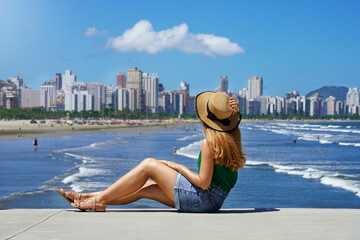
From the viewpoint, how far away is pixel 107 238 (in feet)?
13.1

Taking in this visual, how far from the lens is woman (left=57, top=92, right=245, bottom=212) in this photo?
5281mm

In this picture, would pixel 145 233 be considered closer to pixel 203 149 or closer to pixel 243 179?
pixel 203 149

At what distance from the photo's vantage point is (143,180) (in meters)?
5.46

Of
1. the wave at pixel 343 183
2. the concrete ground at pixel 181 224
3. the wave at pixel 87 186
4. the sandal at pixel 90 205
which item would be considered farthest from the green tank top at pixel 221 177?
the wave at pixel 343 183

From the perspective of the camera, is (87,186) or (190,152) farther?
(190,152)

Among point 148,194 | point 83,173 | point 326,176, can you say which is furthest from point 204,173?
point 326,176

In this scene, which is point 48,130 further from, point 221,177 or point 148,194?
point 221,177

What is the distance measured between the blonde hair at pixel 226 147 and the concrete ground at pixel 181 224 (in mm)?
→ 530

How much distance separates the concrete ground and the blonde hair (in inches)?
20.9

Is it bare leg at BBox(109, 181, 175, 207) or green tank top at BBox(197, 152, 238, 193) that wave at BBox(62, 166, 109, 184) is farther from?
green tank top at BBox(197, 152, 238, 193)

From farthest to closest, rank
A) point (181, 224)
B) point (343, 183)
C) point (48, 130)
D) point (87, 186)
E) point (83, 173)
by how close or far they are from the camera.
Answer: point (48, 130) → point (83, 173) → point (343, 183) → point (87, 186) → point (181, 224)

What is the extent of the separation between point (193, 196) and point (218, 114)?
89 cm

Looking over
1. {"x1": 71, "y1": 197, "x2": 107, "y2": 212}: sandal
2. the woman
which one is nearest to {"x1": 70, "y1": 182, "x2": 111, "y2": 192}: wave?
{"x1": 71, "y1": 197, "x2": 107, "y2": 212}: sandal

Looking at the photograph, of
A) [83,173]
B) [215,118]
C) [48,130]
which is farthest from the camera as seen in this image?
[48,130]
